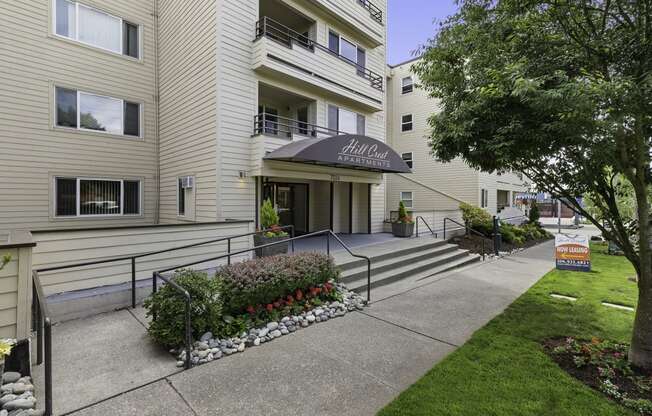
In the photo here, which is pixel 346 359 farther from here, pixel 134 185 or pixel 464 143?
pixel 134 185

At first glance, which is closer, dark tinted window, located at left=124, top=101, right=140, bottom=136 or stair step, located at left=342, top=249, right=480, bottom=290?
stair step, located at left=342, top=249, right=480, bottom=290

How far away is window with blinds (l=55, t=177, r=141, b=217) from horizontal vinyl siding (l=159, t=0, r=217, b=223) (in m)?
1.05

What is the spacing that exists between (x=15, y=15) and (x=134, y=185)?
562cm

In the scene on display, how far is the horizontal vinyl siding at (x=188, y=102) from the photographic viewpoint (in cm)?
891

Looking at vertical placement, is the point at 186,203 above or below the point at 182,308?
above

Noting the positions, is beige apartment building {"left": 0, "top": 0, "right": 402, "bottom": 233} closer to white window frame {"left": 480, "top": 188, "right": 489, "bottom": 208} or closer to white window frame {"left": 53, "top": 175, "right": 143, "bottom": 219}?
white window frame {"left": 53, "top": 175, "right": 143, "bottom": 219}

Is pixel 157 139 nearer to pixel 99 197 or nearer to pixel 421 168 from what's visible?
pixel 99 197

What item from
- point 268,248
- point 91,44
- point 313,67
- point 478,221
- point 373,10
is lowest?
point 268,248

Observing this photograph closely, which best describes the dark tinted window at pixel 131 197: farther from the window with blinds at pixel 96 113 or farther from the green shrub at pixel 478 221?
the green shrub at pixel 478 221

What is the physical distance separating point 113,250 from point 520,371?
268 inches

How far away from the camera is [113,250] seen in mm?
5715

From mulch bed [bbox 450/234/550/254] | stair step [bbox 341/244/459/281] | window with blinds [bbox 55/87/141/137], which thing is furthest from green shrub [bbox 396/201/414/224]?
window with blinds [bbox 55/87/141/137]

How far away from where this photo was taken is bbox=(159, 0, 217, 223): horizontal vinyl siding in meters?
8.91

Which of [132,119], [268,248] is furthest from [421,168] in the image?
[132,119]
